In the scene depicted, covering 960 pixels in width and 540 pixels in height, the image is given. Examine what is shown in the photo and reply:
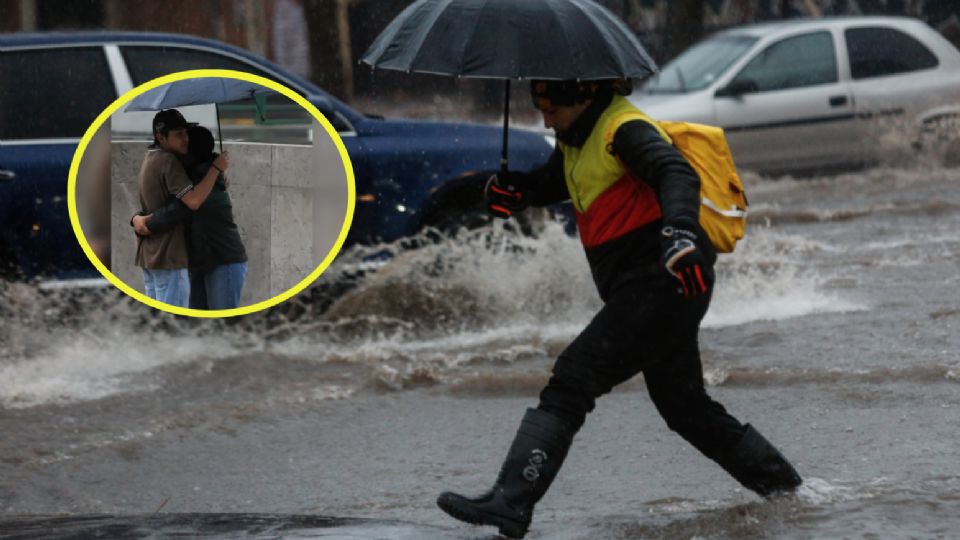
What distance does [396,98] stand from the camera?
27.8m

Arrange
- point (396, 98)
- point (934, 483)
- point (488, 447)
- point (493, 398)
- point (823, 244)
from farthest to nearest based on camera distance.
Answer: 1. point (396, 98)
2. point (823, 244)
3. point (493, 398)
4. point (488, 447)
5. point (934, 483)

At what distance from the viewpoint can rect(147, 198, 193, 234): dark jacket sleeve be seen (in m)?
3.94

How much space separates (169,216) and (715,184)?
69.2 inches

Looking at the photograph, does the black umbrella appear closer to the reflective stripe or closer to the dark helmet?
the dark helmet

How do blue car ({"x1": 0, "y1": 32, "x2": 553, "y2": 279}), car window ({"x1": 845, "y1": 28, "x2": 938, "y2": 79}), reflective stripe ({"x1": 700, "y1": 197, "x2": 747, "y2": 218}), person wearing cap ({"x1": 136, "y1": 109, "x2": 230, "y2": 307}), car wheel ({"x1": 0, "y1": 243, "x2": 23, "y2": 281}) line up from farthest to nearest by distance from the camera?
car window ({"x1": 845, "y1": 28, "x2": 938, "y2": 79}) < car wheel ({"x1": 0, "y1": 243, "x2": 23, "y2": 281}) < blue car ({"x1": 0, "y1": 32, "x2": 553, "y2": 279}) < reflective stripe ({"x1": 700, "y1": 197, "x2": 747, "y2": 218}) < person wearing cap ({"x1": 136, "y1": 109, "x2": 230, "y2": 307})

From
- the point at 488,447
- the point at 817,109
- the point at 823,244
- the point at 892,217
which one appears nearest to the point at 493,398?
the point at 488,447

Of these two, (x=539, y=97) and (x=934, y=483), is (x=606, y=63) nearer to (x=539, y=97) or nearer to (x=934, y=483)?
(x=539, y=97)

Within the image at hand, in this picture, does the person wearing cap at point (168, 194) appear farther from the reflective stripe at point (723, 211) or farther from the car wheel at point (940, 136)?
the car wheel at point (940, 136)

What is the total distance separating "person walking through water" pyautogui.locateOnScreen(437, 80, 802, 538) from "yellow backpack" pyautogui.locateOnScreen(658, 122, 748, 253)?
2.2 inches

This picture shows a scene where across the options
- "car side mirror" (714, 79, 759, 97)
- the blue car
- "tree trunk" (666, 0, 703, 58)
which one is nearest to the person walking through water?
the blue car

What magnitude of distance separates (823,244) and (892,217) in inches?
67.4

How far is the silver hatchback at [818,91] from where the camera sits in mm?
15648

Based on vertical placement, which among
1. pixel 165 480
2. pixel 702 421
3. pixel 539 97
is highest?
pixel 539 97

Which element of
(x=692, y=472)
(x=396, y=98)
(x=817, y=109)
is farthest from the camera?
(x=396, y=98)
